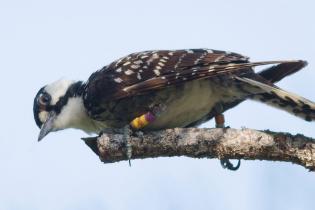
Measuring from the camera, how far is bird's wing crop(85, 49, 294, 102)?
6.48 m

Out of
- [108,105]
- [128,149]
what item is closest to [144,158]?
[128,149]

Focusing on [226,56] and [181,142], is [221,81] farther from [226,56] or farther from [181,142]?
[181,142]

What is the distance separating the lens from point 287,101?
6.36 m

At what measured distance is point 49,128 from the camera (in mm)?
7340

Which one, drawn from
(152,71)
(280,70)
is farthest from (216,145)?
(280,70)

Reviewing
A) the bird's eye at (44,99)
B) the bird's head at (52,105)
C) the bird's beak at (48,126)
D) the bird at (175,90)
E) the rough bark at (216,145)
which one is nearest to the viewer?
the rough bark at (216,145)

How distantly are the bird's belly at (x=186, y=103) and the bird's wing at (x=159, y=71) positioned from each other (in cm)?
24

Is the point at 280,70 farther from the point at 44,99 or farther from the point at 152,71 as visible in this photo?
the point at 44,99

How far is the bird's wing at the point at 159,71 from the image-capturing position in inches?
255

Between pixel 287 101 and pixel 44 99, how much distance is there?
2876 millimetres

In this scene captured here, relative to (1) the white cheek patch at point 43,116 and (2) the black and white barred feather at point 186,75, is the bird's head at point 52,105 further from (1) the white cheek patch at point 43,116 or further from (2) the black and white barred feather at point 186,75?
(2) the black and white barred feather at point 186,75

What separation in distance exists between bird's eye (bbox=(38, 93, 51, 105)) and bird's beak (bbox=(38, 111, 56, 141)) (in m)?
0.14

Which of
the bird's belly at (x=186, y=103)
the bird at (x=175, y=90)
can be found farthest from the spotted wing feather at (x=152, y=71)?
the bird's belly at (x=186, y=103)

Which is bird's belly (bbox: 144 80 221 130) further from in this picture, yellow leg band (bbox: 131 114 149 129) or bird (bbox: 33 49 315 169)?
yellow leg band (bbox: 131 114 149 129)
